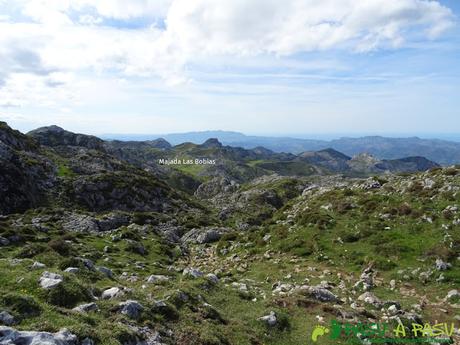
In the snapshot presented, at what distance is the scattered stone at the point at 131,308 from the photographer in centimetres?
1636

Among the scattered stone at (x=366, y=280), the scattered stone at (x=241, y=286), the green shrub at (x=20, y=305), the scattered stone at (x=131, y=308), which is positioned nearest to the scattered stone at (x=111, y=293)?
the scattered stone at (x=131, y=308)

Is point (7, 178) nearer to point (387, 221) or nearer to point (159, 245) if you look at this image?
point (159, 245)

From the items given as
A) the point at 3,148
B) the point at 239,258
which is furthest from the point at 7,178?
the point at 239,258

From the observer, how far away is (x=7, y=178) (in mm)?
71438

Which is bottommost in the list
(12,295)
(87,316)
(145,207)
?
(145,207)

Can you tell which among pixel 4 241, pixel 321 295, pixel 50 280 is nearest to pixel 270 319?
pixel 321 295

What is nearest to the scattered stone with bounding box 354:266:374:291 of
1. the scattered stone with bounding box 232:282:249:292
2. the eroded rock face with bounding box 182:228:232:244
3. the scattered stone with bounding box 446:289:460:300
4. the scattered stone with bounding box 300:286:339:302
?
the scattered stone with bounding box 300:286:339:302

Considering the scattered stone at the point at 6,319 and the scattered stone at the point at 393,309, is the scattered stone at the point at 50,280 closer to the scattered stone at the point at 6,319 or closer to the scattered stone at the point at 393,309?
the scattered stone at the point at 6,319

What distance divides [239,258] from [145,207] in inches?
2208

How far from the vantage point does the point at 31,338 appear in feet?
38.7

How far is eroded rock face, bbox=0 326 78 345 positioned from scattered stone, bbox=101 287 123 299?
612cm

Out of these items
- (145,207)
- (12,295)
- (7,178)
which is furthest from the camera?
(145,207)

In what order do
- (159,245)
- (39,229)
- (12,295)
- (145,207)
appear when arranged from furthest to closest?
(145,207), (159,245), (39,229), (12,295)

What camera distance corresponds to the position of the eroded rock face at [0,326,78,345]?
37.7ft
